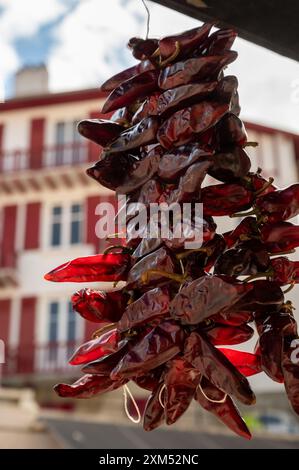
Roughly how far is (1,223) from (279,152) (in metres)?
4.72

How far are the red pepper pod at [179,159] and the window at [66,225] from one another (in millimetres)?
8432

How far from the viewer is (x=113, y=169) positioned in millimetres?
778

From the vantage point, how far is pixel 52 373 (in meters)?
8.70

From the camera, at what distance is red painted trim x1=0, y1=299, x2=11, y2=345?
9.01m

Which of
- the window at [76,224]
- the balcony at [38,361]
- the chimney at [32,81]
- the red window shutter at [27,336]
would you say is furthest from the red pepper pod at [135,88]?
the chimney at [32,81]

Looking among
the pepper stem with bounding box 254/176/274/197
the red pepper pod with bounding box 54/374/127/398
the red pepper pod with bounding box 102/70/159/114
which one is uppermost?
the red pepper pod with bounding box 102/70/159/114

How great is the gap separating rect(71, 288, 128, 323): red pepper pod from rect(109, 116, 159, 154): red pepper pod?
0.55ft

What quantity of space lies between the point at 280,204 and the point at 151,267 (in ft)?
0.55

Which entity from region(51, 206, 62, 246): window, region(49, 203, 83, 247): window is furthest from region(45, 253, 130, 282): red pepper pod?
region(51, 206, 62, 246): window

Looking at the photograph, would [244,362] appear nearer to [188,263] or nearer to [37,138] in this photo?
[188,263]

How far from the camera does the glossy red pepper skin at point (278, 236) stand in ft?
2.44

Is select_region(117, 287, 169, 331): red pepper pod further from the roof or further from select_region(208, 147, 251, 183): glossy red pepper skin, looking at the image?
the roof

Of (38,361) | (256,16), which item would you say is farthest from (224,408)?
(38,361)

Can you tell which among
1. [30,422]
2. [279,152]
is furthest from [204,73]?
[279,152]
